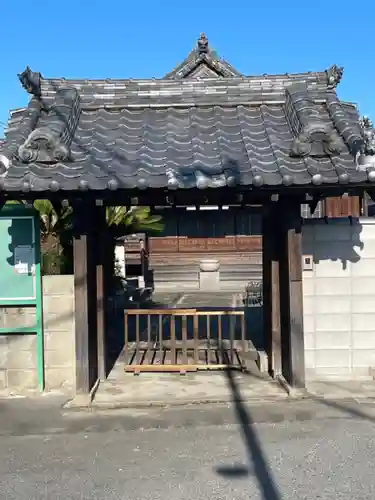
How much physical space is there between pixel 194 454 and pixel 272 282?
336 centimetres

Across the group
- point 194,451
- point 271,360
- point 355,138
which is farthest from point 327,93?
point 194,451

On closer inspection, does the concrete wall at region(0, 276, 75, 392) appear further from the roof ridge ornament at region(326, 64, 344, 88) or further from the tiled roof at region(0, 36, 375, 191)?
the roof ridge ornament at region(326, 64, 344, 88)

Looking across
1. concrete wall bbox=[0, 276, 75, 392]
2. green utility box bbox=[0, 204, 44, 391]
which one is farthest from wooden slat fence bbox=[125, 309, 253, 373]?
green utility box bbox=[0, 204, 44, 391]

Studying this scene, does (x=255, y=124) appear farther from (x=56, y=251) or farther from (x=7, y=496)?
(x=7, y=496)

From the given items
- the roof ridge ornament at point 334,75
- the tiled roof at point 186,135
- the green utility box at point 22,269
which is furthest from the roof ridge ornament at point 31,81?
the roof ridge ornament at point 334,75

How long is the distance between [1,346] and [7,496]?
3227mm

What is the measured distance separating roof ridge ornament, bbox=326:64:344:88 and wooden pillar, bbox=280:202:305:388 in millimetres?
2388

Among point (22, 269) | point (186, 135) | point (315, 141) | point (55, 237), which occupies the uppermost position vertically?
point (186, 135)

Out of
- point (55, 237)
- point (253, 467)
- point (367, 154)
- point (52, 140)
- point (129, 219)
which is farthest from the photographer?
point (129, 219)

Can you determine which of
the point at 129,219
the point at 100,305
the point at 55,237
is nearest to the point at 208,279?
the point at 129,219

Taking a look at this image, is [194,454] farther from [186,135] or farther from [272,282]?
[186,135]

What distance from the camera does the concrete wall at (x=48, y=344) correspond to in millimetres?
7336

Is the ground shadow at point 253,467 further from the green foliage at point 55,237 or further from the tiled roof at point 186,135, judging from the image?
the green foliage at point 55,237

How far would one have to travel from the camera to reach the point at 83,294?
267 inches
